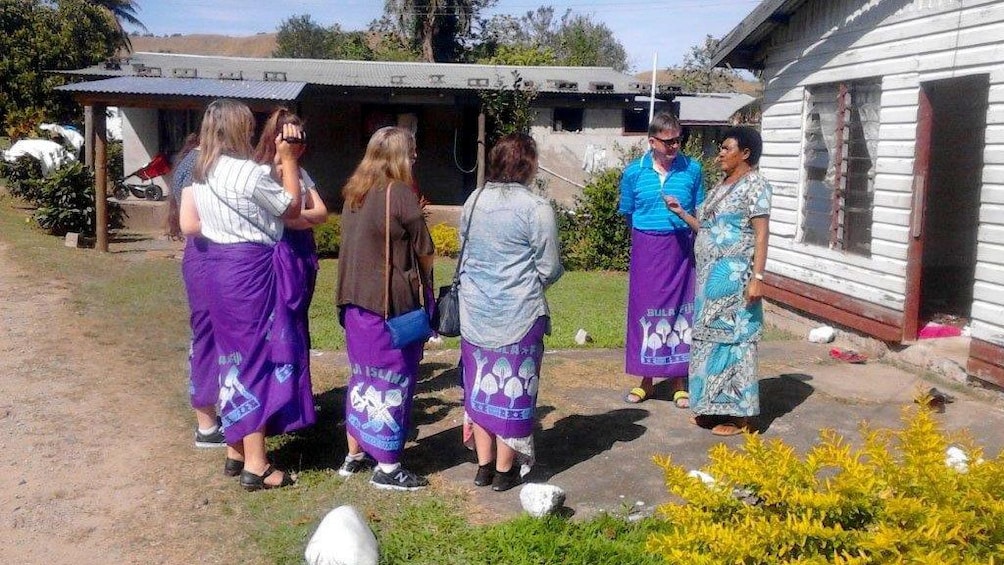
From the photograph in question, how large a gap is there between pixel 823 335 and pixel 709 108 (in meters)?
21.8

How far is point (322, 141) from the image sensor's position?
19797 mm

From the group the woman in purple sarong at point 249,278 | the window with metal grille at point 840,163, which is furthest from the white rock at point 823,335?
the woman in purple sarong at point 249,278

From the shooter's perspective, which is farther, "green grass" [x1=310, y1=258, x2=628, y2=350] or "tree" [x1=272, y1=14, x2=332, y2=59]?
"tree" [x1=272, y1=14, x2=332, y2=59]

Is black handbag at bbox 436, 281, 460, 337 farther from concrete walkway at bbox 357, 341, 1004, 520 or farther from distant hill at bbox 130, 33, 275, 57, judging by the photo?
distant hill at bbox 130, 33, 275, 57

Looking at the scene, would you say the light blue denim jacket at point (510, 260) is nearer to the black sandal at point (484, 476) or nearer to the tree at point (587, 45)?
the black sandal at point (484, 476)

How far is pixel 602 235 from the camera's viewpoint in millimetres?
13984

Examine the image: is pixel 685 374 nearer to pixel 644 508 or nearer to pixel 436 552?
pixel 644 508

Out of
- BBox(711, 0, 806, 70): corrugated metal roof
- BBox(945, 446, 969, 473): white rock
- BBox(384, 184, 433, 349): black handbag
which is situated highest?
BBox(711, 0, 806, 70): corrugated metal roof

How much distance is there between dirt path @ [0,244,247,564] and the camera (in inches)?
159

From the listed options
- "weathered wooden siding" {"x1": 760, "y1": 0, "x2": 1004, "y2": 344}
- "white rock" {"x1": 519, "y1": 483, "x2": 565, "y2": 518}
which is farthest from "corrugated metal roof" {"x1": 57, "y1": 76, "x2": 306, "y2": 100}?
"white rock" {"x1": 519, "y1": 483, "x2": 565, "y2": 518}

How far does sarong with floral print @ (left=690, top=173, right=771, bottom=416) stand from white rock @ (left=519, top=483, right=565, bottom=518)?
5.45 ft

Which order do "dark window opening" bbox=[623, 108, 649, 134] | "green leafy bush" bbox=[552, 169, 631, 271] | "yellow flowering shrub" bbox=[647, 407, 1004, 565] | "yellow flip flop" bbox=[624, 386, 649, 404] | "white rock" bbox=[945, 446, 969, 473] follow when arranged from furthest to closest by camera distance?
"dark window opening" bbox=[623, 108, 649, 134] < "green leafy bush" bbox=[552, 169, 631, 271] < "yellow flip flop" bbox=[624, 386, 649, 404] < "white rock" bbox=[945, 446, 969, 473] < "yellow flowering shrub" bbox=[647, 407, 1004, 565]

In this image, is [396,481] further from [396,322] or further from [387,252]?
[387,252]

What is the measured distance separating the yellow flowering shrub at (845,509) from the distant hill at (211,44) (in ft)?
380
